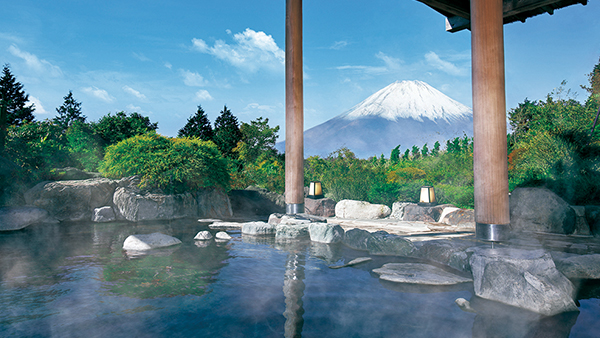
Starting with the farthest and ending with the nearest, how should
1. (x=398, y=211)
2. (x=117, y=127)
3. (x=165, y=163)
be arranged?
(x=117, y=127), (x=165, y=163), (x=398, y=211)

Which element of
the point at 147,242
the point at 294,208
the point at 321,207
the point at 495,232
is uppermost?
the point at 294,208

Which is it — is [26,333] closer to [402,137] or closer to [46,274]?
[46,274]

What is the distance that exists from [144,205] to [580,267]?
954 cm

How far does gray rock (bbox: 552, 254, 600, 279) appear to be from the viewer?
3.63m

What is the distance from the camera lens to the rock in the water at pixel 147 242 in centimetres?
525

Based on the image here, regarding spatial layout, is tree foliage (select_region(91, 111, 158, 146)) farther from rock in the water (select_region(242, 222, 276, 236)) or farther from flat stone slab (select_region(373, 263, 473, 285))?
flat stone slab (select_region(373, 263, 473, 285))

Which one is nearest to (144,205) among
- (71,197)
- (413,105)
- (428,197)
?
(71,197)

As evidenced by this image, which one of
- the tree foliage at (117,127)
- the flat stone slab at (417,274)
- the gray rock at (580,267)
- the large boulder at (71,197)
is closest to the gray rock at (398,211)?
the flat stone slab at (417,274)

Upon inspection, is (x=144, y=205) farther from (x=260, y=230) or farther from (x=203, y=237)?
(x=260, y=230)

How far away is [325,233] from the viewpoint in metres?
5.79

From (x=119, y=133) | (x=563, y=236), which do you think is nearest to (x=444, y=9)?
(x=563, y=236)

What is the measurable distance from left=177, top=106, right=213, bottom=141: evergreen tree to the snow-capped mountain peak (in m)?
141

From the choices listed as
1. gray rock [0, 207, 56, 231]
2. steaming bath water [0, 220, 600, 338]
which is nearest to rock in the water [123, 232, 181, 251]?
steaming bath water [0, 220, 600, 338]

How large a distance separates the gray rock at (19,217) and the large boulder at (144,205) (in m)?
1.77
